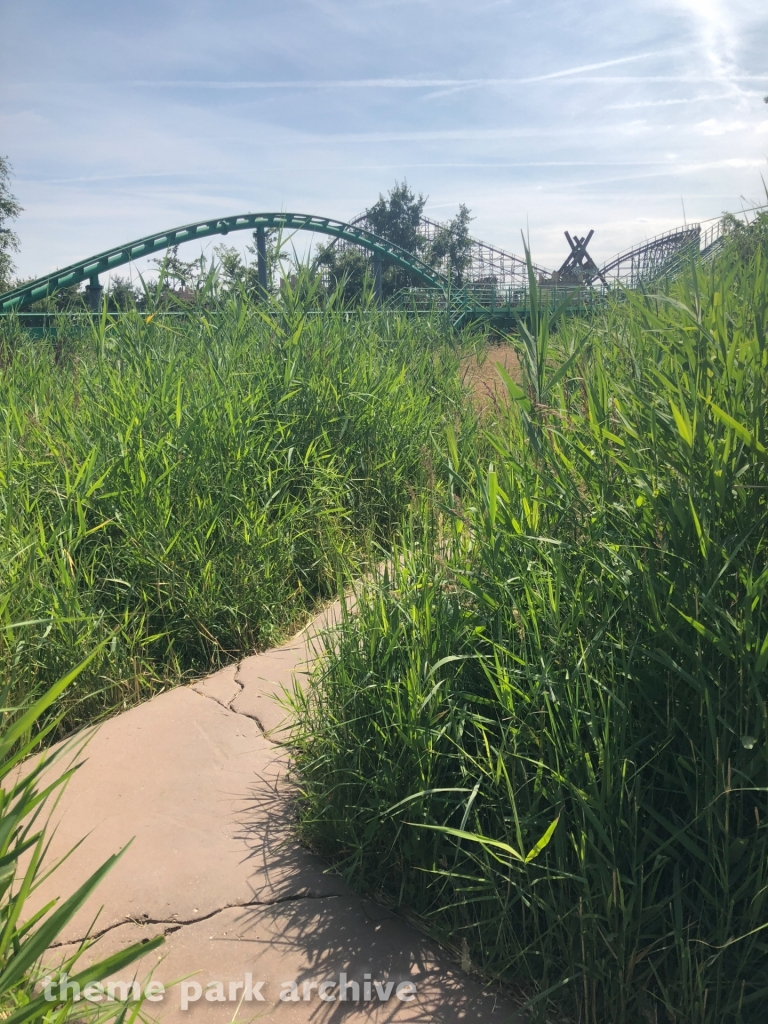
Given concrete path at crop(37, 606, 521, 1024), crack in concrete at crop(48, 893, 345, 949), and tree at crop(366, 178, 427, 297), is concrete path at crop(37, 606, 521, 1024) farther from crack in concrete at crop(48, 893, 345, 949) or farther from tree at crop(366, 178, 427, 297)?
tree at crop(366, 178, 427, 297)

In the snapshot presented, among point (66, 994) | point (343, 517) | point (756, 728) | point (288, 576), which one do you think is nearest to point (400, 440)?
point (343, 517)

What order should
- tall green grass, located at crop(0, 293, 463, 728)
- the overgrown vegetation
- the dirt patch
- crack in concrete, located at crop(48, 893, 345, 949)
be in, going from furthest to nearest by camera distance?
the dirt patch < tall green grass, located at crop(0, 293, 463, 728) < crack in concrete, located at crop(48, 893, 345, 949) < the overgrown vegetation

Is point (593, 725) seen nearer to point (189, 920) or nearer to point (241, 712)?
point (189, 920)

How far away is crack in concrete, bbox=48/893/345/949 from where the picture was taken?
201 cm

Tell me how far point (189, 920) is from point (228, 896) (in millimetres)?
122

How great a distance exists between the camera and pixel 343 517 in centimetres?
432

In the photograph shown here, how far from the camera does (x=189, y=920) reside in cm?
208

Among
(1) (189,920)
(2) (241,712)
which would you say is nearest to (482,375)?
(2) (241,712)

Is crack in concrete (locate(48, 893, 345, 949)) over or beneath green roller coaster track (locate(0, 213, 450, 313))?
beneath

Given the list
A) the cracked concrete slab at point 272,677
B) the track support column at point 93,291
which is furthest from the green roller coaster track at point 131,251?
the cracked concrete slab at point 272,677

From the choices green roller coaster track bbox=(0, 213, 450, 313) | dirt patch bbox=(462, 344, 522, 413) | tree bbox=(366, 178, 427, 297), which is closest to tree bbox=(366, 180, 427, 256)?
tree bbox=(366, 178, 427, 297)

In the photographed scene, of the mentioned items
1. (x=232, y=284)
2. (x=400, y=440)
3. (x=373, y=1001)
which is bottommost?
(x=373, y=1001)

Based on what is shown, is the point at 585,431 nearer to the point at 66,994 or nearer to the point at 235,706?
the point at 235,706

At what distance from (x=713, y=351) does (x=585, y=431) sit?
508 millimetres
